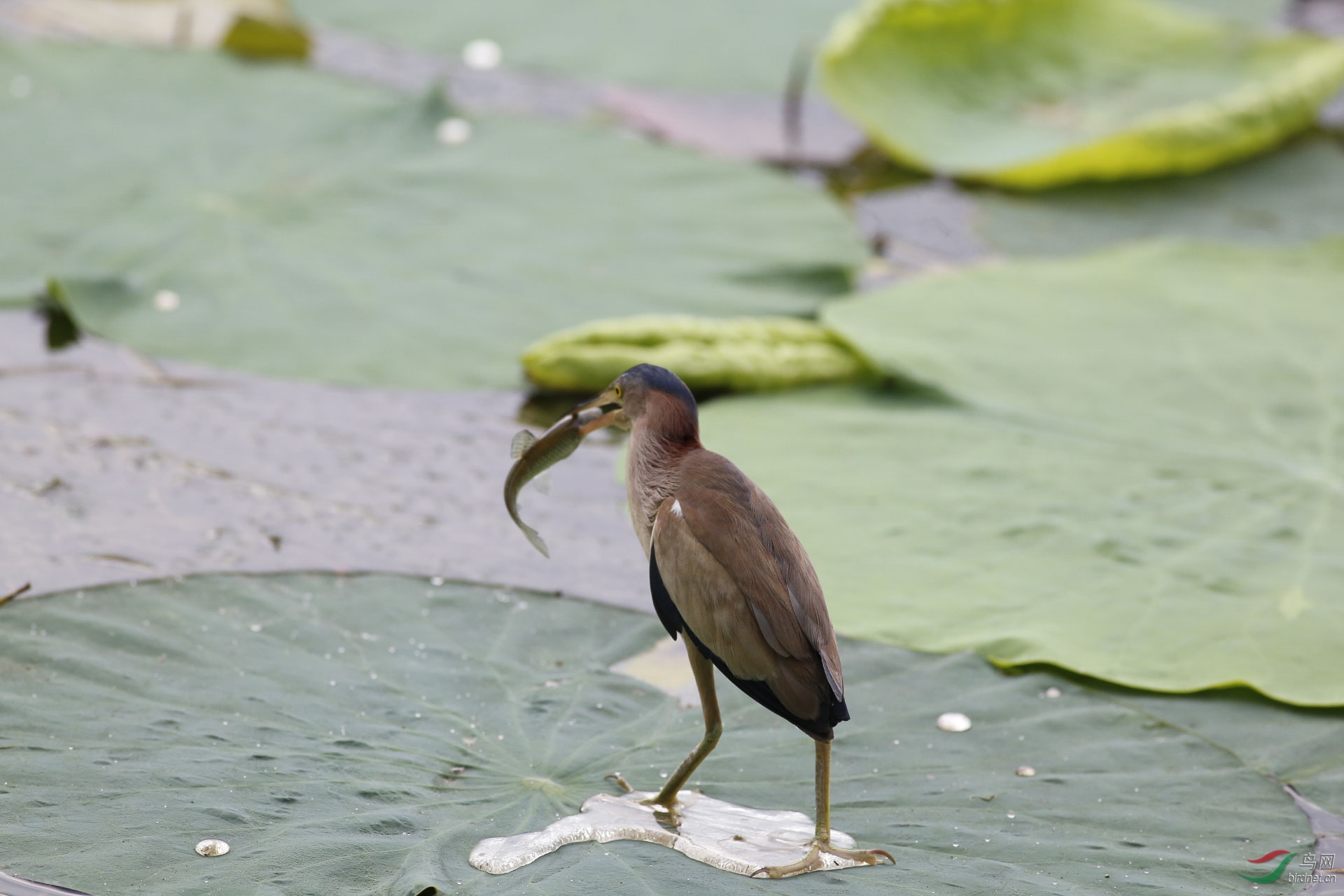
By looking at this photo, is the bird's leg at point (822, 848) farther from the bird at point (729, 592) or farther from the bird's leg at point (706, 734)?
the bird's leg at point (706, 734)

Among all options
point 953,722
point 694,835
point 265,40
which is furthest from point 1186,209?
point 694,835

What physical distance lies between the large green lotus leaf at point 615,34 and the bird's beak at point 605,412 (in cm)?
291

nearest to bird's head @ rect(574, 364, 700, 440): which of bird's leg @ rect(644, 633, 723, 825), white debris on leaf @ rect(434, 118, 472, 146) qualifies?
bird's leg @ rect(644, 633, 723, 825)

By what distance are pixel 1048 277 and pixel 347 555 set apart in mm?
2020

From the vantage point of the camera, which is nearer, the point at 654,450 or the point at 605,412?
the point at 654,450

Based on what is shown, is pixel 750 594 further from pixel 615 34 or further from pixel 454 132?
pixel 615 34

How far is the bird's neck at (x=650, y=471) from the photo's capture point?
1.54m

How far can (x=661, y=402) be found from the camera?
158 cm

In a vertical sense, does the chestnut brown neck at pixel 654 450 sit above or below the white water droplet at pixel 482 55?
below

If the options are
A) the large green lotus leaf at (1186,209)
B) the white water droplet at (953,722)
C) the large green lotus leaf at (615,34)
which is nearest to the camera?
the white water droplet at (953,722)

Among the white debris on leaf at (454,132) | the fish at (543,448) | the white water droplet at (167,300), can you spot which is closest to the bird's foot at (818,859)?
the fish at (543,448)

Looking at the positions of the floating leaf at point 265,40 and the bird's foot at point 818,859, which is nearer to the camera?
the bird's foot at point 818,859

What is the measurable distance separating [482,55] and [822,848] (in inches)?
145

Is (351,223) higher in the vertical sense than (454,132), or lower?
lower
